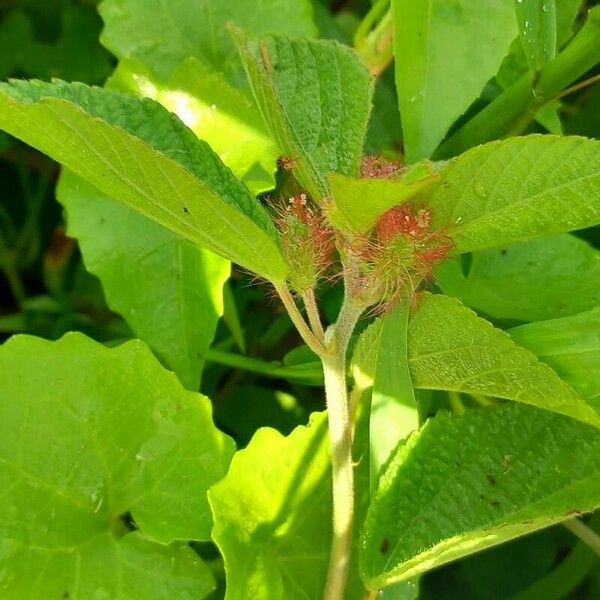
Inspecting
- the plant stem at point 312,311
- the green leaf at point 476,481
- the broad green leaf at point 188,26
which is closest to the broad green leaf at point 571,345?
the green leaf at point 476,481

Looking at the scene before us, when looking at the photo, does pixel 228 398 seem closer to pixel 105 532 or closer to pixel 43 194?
pixel 105 532

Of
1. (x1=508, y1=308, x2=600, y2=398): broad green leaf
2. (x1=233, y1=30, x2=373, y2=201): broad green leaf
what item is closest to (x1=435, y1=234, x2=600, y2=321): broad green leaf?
(x1=508, y1=308, x2=600, y2=398): broad green leaf

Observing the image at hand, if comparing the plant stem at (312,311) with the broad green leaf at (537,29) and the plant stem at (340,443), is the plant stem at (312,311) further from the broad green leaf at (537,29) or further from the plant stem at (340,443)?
the broad green leaf at (537,29)

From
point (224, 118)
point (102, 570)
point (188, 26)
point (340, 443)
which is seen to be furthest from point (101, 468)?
point (188, 26)

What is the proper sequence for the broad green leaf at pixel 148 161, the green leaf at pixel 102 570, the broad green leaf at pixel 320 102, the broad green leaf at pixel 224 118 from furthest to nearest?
1. the broad green leaf at pixel 224 118
2. the green leaf at pixel 102 570
3. the broad green leaf at pixel 320 102
4. the broad green leaf at pixel 148 161

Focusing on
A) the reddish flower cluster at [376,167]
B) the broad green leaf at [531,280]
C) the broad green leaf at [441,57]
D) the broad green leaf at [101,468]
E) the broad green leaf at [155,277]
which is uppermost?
the broad green leaf at [441,57]

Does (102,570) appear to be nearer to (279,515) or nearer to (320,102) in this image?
(279,515)
